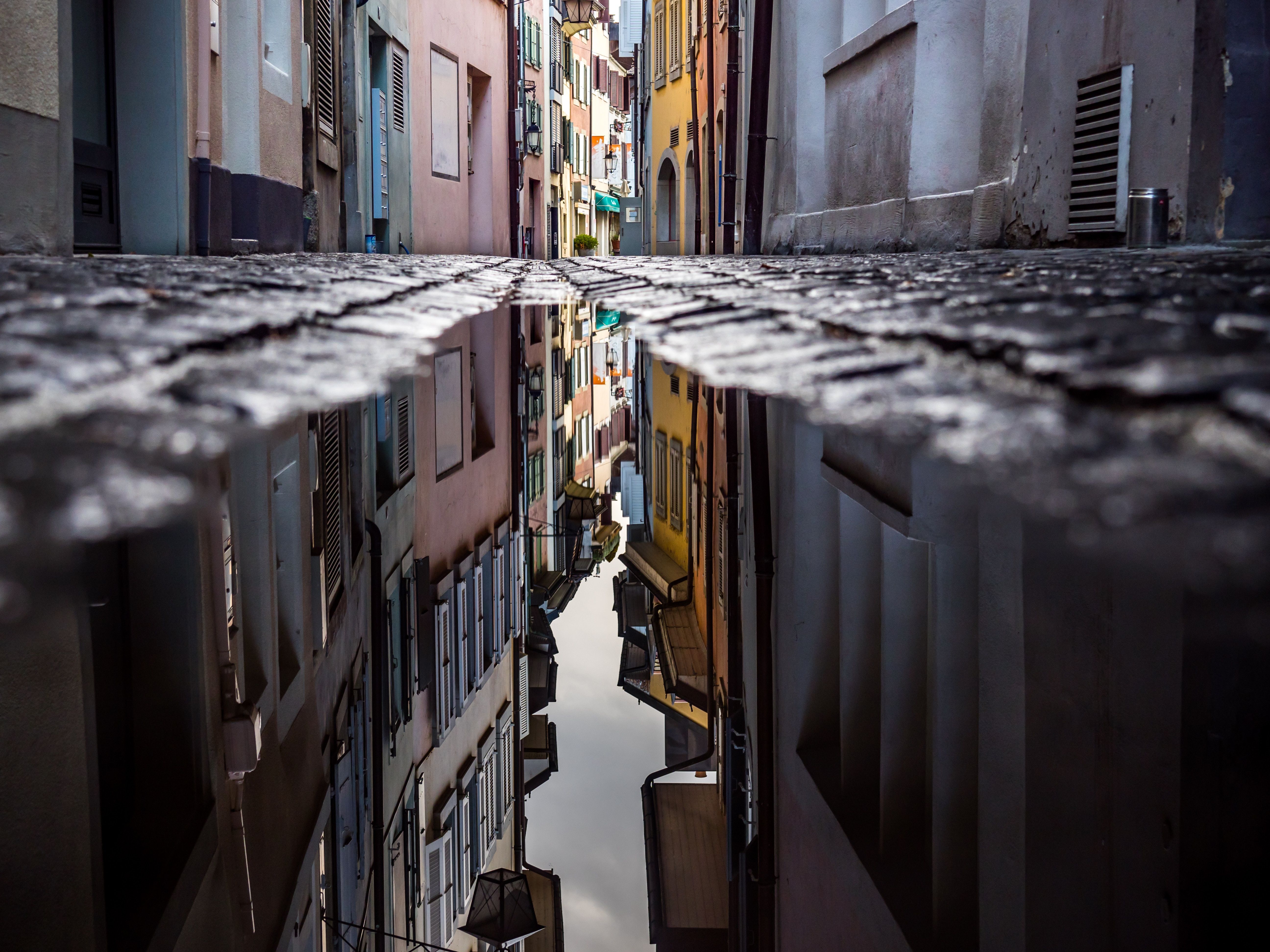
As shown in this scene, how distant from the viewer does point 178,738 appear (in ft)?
3.00

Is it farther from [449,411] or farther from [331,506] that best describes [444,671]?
[449,411]

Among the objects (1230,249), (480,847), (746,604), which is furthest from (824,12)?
(480,847)

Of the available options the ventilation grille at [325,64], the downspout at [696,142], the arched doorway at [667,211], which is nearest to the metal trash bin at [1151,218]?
the ventilation grille at [325,64]

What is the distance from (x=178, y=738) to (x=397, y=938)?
200mm

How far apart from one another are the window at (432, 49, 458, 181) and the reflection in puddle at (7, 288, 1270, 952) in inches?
584

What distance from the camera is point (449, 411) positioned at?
2.97 m

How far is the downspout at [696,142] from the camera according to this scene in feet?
66.6

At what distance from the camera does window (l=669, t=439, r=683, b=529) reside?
9.56 feet

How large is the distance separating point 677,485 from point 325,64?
848 cm

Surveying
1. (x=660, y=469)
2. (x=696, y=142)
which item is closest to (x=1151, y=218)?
(x=660, y=469)

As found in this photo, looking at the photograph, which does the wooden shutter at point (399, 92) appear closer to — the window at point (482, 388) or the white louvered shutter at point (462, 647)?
the window at point (482, 388)

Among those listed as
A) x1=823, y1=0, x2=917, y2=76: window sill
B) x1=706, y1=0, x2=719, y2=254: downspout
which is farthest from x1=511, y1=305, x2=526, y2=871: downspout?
x1=706, y1=0, x2=719, y2=254: downspout

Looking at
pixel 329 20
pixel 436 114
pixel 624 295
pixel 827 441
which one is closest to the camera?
pixel 827 441

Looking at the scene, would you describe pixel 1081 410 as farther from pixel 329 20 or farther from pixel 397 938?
pixel 329 20
